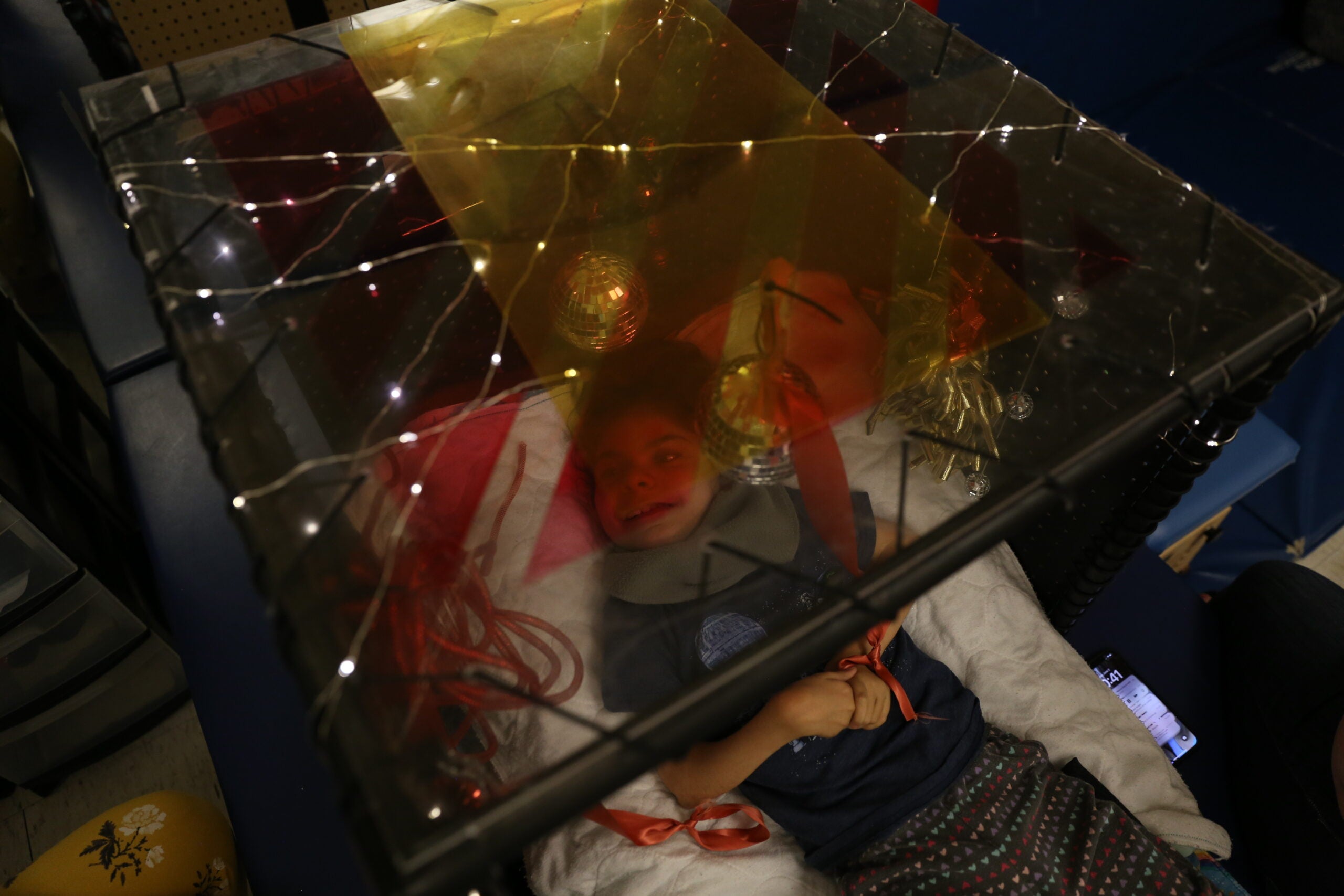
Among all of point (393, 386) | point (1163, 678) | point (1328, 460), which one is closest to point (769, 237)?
point (393, 386)

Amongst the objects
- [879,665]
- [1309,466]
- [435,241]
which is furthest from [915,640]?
[1309,466]

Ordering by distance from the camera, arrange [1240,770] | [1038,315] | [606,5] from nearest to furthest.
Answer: [1038,315], [606,5], [1240,770]

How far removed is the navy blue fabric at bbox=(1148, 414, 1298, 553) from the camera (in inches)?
57.2

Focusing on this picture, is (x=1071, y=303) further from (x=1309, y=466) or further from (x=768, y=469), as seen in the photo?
(x=1309, y=466)

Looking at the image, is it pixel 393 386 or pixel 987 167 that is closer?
pixel 393 386

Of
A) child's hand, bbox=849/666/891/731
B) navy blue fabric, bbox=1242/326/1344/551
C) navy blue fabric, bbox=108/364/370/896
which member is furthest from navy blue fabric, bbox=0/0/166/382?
navy blue fabric, bbox=1242/326/1344/551

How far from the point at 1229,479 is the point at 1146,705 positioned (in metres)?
0.50

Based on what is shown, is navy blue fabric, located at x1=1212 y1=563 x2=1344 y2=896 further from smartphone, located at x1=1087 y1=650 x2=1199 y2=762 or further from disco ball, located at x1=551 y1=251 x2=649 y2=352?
disco ball, located at x1=551 y1=251 x2=649 y2=352

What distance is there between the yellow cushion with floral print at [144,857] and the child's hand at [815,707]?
2.76 feet

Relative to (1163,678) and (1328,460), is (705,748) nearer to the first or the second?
(1163,678)

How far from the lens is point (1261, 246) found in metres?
0.74

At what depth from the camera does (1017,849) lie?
0.94 metres

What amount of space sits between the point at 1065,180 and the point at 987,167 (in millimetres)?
77

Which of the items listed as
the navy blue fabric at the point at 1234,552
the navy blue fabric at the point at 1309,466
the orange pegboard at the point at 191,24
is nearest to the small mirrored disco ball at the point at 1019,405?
the navy blue fabric at the point at 1234,552
